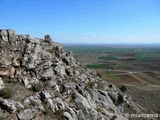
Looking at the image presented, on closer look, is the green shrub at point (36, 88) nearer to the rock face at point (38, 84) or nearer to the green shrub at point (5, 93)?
the rock face at point (38, 84)

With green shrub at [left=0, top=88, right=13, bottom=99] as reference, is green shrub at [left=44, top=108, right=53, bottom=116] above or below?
below

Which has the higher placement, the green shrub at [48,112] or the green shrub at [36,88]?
the green shrub at [36,88]

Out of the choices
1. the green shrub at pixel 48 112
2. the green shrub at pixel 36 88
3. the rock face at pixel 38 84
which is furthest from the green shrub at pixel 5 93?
the green shrub at pixel 48 112

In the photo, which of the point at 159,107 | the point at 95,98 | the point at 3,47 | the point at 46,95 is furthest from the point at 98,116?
the point at 159,107

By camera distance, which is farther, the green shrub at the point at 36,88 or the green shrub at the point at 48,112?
the green shrub at the point at 36,88

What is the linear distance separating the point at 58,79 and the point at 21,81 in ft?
17.3

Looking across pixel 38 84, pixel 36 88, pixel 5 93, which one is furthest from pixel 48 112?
pixel 5 93

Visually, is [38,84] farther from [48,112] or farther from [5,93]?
[5,93]

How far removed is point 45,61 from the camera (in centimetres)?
2209

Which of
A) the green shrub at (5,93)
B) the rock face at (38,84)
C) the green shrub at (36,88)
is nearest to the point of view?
the green shrub at (5,93)

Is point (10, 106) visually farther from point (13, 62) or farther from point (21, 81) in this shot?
point (13, 62)

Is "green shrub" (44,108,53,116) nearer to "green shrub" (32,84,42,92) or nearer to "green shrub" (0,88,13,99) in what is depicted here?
"green shrub" (32,84,42,92)

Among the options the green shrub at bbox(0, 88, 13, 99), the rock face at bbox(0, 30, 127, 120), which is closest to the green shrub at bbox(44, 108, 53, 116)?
the rock face at bbox(0, 30, 127, 120)

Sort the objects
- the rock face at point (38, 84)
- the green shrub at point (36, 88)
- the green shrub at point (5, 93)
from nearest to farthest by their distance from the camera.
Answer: the green shrub at point (5, 93), the rock face at point (38, 84), the green shrub at point (36, 88)
